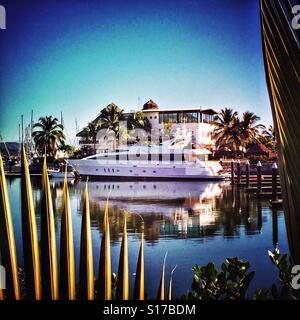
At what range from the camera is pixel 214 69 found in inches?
75.3

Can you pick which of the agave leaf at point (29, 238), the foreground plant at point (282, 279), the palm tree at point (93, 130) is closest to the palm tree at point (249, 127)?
the foreground plant at point (282, 279)

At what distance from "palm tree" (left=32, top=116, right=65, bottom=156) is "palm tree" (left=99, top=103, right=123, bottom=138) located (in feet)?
0.84

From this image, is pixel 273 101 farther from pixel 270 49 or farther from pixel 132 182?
pixel 132 182

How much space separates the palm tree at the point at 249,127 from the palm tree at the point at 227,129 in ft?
0.11

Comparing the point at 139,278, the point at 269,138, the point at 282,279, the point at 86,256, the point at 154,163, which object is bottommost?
the point at 282,279

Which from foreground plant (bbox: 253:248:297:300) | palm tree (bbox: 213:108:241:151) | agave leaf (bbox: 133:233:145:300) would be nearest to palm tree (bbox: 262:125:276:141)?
palm tree (bbox: 213:108:241:151)

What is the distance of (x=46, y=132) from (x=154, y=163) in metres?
0.69

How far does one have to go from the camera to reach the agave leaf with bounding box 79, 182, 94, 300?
1026mm

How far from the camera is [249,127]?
1914mm

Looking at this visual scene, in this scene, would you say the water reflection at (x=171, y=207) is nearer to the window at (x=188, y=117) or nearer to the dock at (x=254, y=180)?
the dock at (x=254, y=180)

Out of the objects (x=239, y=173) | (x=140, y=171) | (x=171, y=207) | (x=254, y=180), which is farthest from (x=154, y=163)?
(x=254, y=180)

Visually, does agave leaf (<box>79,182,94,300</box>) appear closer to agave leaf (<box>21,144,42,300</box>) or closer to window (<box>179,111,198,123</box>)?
agave leaf (<box>21,144,42,300</box>)

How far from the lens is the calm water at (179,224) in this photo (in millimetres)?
1787

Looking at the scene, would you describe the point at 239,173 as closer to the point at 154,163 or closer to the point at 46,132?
the point at 154,163
